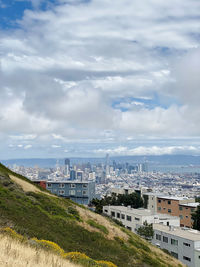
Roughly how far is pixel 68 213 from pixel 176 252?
24.0 meters

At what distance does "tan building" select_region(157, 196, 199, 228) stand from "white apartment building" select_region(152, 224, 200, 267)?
2645 centimetres

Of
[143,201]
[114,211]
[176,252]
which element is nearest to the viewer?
[176,252]

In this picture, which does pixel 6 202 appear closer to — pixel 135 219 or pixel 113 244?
pixel 113 244

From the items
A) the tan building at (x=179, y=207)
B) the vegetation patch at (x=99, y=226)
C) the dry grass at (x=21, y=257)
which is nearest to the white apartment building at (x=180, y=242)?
the vegetation patch at (x=99, y=226)

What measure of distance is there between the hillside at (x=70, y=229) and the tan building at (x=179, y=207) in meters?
49.5

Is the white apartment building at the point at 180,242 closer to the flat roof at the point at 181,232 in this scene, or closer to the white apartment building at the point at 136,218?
the flat roof at the point at 181,232

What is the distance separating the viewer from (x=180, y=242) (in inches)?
1766

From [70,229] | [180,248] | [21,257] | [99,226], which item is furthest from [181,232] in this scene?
[21,257]

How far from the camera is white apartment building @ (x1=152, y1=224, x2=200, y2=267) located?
42375 millimetres

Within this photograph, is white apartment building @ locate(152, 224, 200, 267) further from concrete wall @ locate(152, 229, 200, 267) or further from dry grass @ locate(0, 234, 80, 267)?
dry grass @ locate(0, 234, 80, 267)

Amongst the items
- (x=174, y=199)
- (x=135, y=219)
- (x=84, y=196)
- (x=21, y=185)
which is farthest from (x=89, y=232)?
(x=84, y=196)

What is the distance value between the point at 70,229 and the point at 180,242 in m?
26.6

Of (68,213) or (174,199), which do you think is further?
(174,199)

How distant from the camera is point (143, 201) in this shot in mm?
88750
